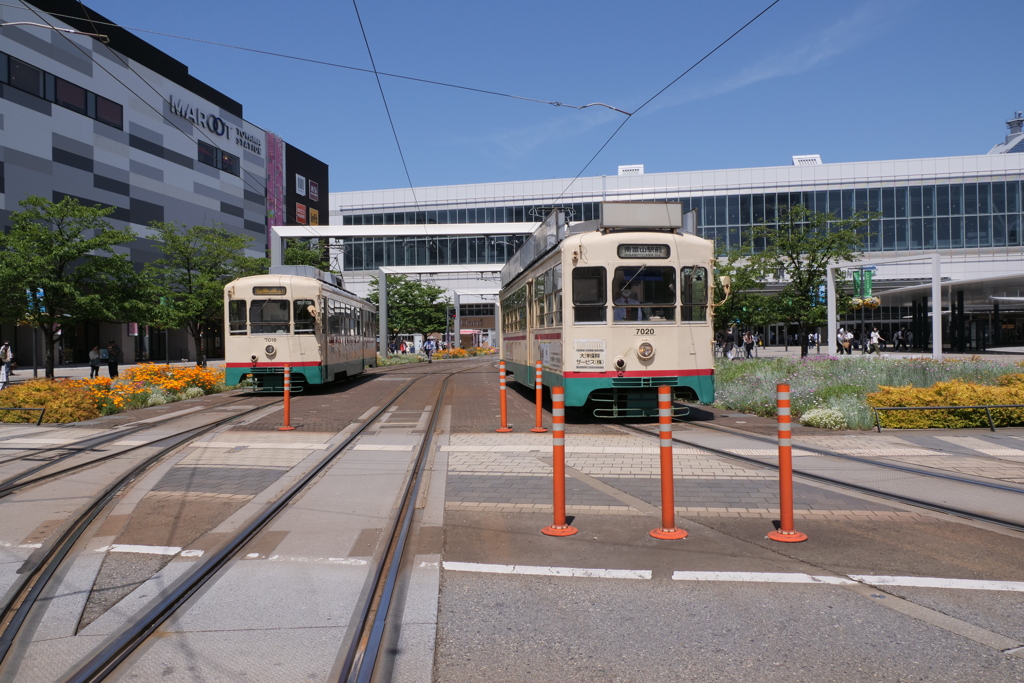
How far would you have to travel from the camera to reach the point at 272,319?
62.1 feet

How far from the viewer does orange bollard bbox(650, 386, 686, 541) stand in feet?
18.5

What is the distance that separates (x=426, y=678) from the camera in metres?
3.46

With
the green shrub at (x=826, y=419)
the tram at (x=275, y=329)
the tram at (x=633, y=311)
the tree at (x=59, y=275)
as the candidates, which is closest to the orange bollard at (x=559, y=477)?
the tram at (x=633, y=311)

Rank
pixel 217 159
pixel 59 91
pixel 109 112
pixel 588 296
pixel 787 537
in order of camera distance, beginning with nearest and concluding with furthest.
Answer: pixel 787 537 < pixel 588 296 < pixel 59 91 < pixel 109 112 < pixel 217 159

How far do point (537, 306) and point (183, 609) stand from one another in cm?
1152

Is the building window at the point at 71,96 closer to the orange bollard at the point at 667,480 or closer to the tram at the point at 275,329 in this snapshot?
the tram at the point at 275,329

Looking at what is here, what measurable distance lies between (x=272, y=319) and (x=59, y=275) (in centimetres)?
814

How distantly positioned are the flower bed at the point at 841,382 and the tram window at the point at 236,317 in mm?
11656

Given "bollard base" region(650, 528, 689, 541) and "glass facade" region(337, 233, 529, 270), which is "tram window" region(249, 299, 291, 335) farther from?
"glass facade" region(337, 233, 529, 270)

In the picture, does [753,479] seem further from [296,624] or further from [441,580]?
[296,624]

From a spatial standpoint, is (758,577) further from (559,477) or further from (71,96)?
(71,96)

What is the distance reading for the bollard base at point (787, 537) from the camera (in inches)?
221

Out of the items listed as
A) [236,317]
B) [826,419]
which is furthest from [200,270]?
[826,419]

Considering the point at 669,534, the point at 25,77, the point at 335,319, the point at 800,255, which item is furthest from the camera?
the point at 25,77
